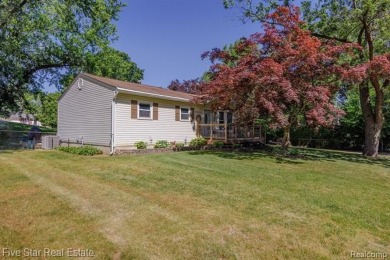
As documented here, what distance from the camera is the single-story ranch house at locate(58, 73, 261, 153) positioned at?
1221cm

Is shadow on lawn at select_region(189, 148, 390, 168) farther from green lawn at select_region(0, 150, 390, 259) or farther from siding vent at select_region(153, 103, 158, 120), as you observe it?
green lawn at select_region(0, 150, 390, 259)

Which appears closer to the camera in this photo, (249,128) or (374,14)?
(374,14)

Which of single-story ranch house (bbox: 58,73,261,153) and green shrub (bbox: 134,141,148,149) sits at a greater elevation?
single-story ranch house (bbox: 58,73,261,153)

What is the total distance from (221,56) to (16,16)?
39.5 feet

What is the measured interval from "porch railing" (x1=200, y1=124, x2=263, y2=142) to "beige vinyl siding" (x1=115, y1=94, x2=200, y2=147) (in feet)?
3.30

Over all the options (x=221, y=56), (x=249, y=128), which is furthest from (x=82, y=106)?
(x=249, y=128)

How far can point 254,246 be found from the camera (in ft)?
10.9

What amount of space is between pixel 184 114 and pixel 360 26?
34.5 ft

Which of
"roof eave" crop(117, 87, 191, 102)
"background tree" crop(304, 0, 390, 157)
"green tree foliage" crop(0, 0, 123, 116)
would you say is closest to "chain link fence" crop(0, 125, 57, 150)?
"green tree foliage" crop(0, 0, 123, 116)

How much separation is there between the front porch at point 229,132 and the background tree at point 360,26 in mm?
6456

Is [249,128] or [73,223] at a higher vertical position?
[249,128]

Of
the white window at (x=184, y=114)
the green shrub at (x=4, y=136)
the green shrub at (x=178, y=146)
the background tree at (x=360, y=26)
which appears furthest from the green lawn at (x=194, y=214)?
the green shrub at (x=4, y=136)

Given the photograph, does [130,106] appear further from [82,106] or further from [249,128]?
[249,128]

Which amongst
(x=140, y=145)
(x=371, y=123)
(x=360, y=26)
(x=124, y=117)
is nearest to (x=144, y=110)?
(x=124, y=117)
